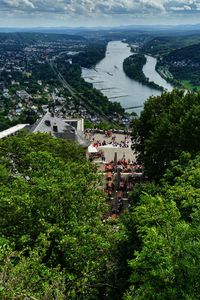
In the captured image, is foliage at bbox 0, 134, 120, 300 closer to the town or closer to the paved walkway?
the paved walkway

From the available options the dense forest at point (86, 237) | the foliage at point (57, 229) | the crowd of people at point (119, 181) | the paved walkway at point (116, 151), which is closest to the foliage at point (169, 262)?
the dense forest at point (86, 237)

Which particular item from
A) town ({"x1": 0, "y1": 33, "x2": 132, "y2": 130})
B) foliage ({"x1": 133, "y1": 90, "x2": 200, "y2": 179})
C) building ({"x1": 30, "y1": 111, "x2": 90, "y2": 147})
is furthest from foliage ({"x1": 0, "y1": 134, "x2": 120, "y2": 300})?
town ({"x1": 0, "y1": 33, "x2": 132, "y2": 130})

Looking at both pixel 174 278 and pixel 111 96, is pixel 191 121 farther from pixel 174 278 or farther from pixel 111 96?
pixel 111 96

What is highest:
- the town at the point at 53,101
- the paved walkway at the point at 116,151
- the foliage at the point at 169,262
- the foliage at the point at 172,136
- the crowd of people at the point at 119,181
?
the foliage at the point at 169,262

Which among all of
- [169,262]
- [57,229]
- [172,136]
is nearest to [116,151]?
[172,136]

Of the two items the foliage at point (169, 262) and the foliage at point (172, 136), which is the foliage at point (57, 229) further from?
the foliage at point (172, 136)

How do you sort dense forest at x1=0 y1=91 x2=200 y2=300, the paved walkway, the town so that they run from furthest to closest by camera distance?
the town → the paved walkway → dense forest at x1=0 y1=91 x2=200 y2=300

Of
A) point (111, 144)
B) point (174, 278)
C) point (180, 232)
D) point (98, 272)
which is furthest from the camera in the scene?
point (111, 144)

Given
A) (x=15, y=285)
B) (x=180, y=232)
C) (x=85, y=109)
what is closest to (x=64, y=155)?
(x=180, y=232)
